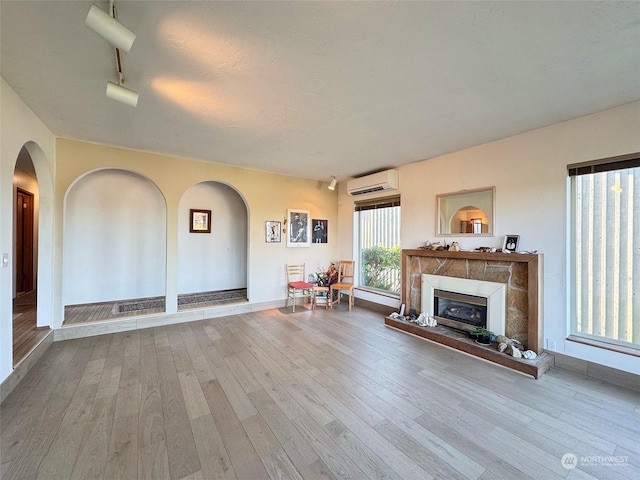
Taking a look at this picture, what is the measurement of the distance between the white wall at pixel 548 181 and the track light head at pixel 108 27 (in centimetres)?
398

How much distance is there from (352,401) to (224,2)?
9.84ft

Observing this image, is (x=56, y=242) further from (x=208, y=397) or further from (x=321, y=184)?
(x=321, y=184)

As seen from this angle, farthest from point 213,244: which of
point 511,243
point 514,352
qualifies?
point 514,352

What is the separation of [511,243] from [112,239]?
666cm

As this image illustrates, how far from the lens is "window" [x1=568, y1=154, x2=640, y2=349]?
2.55 m

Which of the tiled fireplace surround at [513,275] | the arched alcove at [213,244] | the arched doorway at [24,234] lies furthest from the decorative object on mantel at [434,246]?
the arched doorway at [24,234]

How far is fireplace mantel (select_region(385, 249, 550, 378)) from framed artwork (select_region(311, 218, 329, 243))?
2415 mm

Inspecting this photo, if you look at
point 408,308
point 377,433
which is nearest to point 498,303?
point 408,308

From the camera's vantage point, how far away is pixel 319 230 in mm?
5918

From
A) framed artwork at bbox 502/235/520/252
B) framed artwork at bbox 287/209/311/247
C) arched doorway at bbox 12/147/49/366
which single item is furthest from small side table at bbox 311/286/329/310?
arched doorway at bbox 12/147/49/366

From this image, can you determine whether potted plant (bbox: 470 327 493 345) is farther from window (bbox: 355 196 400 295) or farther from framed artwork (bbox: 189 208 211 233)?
framed artwork (bbox: 189 208 211 233)

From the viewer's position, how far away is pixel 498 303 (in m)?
3.30

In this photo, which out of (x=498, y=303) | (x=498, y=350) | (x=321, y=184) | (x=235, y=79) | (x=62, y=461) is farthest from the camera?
(x=321, y=184)

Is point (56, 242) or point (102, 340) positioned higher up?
point (56, 242)
